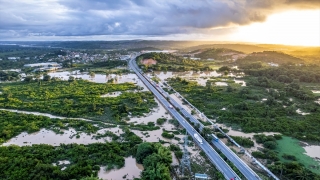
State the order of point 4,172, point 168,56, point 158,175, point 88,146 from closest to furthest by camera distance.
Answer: point 158,175 < point 4,172 < point 88,146 < point 168,56

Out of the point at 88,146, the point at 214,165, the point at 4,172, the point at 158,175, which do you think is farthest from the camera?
the point at 88,146

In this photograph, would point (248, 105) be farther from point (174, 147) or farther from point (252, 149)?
point (174, 147)

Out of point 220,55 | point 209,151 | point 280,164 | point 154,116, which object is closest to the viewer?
point 280,164

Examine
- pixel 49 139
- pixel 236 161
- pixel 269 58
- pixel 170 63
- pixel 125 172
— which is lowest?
pixel 125 172

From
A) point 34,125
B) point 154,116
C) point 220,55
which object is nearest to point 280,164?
point 154,116

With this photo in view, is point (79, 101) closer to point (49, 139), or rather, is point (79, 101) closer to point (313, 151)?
point (49, 139)

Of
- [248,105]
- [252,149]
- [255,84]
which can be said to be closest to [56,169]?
[252,149]
